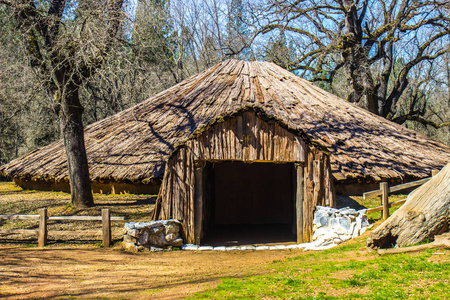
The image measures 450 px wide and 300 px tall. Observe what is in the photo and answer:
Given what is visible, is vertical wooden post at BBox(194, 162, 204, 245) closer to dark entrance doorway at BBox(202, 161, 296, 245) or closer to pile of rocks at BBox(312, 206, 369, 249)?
pile of rocks at BBox(312, 206, 369, 249)

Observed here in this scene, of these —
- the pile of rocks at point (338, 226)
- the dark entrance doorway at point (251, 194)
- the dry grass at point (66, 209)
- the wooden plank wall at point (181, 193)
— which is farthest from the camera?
the dark entrance doorway at point (251, 194)

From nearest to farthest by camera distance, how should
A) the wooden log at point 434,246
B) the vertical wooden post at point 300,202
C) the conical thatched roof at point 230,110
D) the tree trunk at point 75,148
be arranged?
the wooden log at point 434,246
the vertical wooden post at point 300,202
the tree trunk at point 75,148
the conical thatched roof at point 230,110

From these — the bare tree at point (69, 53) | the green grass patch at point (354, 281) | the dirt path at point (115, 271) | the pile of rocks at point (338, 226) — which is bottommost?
the dirt path at point (115, 271)

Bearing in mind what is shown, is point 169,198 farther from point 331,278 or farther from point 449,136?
point 449,136

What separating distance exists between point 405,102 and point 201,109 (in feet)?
84.3

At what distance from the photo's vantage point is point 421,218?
6801mm

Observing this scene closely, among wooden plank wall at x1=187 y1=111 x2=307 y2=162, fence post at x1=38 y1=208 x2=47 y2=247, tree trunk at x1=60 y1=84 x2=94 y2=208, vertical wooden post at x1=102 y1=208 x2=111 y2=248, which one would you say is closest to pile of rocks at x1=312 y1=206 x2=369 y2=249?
wooden plank wall at x1=187 y1=111 x2=307 y2=162

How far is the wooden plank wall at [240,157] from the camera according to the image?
9.08m

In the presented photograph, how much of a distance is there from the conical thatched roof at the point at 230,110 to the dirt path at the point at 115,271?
4.55 m

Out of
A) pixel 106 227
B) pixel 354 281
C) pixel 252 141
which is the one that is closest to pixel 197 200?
pixel 252 141

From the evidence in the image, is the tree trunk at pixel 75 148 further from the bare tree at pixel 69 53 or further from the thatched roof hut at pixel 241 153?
the thatched roof hut at pixel 241 153

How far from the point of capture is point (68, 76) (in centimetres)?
1089

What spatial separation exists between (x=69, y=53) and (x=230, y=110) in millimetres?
4384

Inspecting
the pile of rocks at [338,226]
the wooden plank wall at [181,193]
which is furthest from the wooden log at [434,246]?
the wooden plank wall at [181,193]
